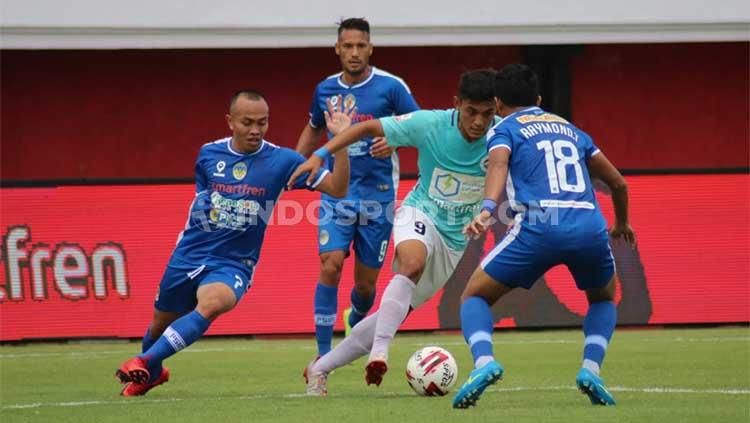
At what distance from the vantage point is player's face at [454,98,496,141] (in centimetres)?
848

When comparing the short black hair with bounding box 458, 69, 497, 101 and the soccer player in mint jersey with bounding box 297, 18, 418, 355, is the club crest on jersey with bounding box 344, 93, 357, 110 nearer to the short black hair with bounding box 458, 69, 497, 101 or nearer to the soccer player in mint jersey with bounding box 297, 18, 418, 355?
the soccer player in mint jersey with bounding box 297, 18, 418, 355

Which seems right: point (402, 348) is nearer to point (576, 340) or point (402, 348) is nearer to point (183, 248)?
point (576, 340)

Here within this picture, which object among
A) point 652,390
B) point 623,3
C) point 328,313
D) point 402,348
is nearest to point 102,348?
point 402,348

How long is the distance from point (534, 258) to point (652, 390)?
169 cm

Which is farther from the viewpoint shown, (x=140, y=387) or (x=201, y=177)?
(x=201, y=177)

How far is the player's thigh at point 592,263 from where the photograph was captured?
7395mm

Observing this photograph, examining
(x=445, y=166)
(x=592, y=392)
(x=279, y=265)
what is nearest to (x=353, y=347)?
(x=445, y=166)

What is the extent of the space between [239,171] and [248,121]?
330 millimetres

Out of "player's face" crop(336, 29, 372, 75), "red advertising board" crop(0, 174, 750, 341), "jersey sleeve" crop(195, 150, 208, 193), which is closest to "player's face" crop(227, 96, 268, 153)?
"jersey sleeve" crop(195, 150, 208, 193)

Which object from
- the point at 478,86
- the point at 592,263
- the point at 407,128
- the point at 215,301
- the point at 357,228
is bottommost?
the point at 215,301

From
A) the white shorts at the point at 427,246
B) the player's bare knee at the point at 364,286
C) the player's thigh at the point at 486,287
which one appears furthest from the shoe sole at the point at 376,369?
the player's bare knee at the point at 364,286

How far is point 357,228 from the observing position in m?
10.4

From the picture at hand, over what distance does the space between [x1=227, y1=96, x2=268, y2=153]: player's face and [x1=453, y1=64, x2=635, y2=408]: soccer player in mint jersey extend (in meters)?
1.77

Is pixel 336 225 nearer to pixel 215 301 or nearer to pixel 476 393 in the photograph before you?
pixel 215 301
